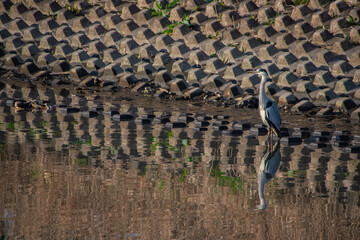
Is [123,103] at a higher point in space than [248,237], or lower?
higher

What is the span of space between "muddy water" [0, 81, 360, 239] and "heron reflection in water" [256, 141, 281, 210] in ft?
0.04

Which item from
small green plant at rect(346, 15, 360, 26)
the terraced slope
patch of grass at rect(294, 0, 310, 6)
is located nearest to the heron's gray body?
the terraced slope

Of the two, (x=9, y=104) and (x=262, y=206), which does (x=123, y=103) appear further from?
(x=262, y=206)

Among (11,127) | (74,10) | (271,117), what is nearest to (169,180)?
(271,117)

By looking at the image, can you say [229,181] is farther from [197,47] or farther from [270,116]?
[197,47]

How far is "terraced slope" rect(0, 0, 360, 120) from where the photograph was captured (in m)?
10.6

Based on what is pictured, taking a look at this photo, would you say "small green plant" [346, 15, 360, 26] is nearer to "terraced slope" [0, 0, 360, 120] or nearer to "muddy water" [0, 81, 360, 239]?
"terraced slope" [0, 0, 360, 120]

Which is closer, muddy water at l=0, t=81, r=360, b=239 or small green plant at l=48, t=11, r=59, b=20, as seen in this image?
muddy water at l=0, t=81, r=360, b=239

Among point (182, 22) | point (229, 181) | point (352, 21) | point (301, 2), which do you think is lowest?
point (229, 181)

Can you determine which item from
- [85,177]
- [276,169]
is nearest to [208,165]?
[276,169]

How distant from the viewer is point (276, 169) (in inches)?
260

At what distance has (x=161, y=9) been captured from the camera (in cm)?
1300

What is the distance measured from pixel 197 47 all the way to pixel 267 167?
Answer: 5.74 m

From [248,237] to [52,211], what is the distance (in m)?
1.60
